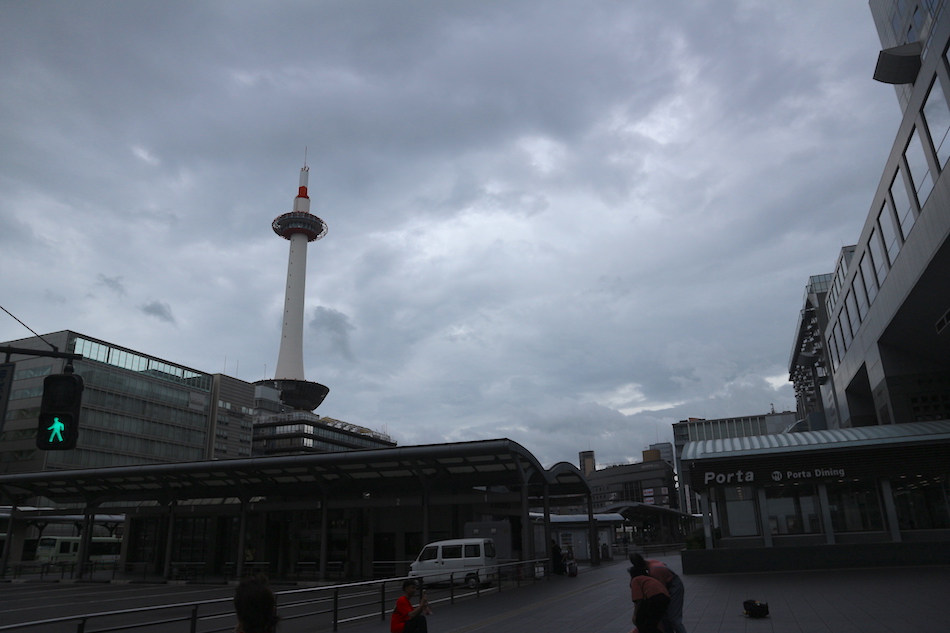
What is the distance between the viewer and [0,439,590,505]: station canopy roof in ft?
82.6

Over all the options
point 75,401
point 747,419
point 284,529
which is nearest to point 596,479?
point 747,419

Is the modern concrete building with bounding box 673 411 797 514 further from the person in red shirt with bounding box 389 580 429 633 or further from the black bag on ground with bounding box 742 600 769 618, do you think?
the person in red shirt with bounding box 389 580 429 633

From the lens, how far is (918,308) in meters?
23.2

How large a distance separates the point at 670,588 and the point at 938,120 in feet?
57.4

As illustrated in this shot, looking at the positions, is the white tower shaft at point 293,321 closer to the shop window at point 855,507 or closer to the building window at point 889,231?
the building window at point 889,231

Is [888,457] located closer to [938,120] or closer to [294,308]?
[938,120]

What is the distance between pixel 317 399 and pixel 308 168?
48029 millimetres

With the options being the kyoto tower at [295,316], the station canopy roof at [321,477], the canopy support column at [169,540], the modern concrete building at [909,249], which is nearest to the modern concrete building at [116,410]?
the kyoto tower at [295,316]

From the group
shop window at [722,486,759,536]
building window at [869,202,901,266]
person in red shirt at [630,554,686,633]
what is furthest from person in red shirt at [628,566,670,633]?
building window at [869,202,901,266]

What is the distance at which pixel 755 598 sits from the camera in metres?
14.9

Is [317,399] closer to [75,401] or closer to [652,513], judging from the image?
[652,513]

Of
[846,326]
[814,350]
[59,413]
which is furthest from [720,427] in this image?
[59,413]

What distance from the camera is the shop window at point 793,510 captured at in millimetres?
22188

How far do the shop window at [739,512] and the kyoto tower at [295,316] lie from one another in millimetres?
102329
